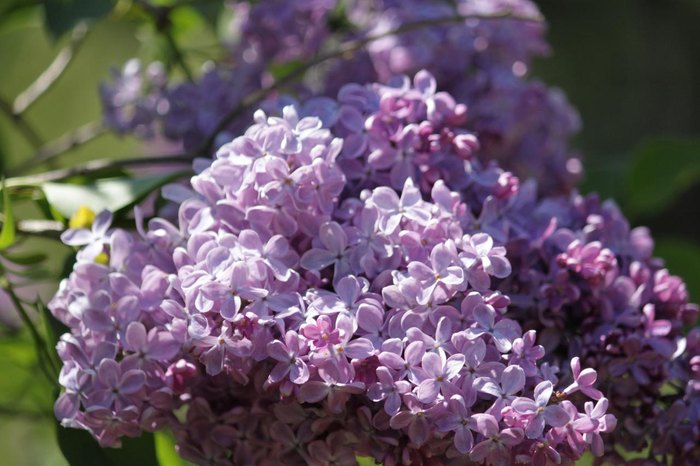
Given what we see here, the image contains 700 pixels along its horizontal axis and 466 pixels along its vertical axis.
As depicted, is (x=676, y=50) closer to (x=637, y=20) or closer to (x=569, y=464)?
(x=637, y=20)

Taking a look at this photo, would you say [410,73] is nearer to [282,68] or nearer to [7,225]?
[282,68]

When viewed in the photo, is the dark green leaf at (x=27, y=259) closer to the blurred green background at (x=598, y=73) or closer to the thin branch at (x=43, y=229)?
the thin branch at (x=43, y=229)

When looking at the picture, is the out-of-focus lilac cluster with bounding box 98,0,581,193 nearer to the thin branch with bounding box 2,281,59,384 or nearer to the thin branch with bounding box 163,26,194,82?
the thin branch with bounding box 163,26,194,82

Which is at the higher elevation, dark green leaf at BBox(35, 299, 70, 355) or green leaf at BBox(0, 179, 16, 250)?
green leaf at BBox(0, 179, 16, 250)

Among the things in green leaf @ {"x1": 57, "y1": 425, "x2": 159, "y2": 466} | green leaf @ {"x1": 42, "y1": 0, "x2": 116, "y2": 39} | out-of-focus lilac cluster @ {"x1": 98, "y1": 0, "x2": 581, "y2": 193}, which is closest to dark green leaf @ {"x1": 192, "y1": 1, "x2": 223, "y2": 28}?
out-of-focus lilac cluster @ {"x1": 98, "y1": 0, "x2": 581, "y2": 193}

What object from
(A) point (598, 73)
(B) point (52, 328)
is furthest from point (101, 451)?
(A) point (598, 73)

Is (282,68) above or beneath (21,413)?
above
